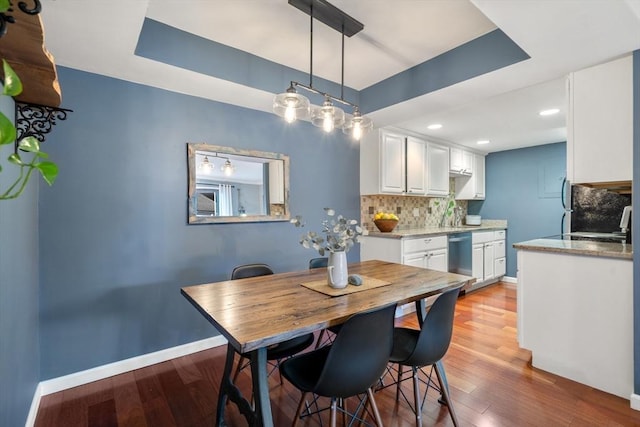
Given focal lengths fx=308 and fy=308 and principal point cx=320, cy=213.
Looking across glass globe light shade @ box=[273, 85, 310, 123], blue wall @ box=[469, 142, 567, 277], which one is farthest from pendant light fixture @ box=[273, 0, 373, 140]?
blue wall @ box=[469, 142, 567, 277]

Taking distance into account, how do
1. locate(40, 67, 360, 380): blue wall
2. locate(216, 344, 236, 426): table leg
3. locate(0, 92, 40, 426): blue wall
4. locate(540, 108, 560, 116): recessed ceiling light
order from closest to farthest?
locate(0, 92, 40, 426): blue wall < locate(216, 344, 236, 426): table leg < locate(40, 67, 360, 380): blue wall < locate(540, 108, 560, 116): recessed ceiling light

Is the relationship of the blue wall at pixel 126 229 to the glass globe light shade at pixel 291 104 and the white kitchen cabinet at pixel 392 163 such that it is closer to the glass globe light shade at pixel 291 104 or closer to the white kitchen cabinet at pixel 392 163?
the glass globe light shade at pixel 291 104

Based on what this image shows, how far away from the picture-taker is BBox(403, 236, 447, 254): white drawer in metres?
3.46

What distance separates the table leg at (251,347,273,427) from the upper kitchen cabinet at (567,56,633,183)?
7.85 ft

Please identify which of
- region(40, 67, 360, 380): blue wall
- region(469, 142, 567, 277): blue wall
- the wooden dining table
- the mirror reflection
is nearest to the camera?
the wooden dining table

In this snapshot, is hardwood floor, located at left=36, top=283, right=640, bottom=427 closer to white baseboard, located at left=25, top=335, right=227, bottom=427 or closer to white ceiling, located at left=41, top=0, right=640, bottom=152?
white baseboard, located at left=25, top=335, right=227, bottom=427

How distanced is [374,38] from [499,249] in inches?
158

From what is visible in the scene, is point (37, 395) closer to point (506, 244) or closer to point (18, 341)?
point (18, 341)

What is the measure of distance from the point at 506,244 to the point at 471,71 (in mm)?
3793

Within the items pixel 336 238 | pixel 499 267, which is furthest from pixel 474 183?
pixel 336 238

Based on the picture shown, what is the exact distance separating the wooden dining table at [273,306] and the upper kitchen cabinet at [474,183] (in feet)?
11.6

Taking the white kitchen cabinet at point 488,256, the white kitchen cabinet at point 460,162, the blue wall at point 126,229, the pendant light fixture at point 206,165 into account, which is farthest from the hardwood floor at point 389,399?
the white kitchen cabinet at point 460,162

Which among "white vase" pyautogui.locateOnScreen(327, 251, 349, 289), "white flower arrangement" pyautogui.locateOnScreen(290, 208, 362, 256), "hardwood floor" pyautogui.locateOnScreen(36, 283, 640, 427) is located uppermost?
"white flower arrangement" pyautogui.locateOnScreen(290, 208, 362, 256)

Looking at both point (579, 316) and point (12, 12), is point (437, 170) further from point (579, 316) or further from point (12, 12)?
point (12, 12)
